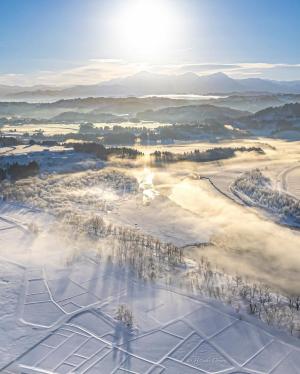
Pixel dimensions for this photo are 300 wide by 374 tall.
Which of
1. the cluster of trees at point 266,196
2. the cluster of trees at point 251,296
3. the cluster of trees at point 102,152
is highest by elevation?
the cluster of trees at point 102,152

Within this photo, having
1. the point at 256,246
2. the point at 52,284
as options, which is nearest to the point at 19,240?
the point at 52,284

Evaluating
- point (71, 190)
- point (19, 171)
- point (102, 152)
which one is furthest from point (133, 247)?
point (102, 152)

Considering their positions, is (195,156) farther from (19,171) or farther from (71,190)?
(71,190)

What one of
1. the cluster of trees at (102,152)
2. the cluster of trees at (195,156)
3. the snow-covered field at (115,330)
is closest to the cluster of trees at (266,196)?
the cluster of trees at (195,156)

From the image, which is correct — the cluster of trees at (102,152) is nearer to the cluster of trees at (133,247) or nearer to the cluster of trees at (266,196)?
the cluster of trees at (266,196)

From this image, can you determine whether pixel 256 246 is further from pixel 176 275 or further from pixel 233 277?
pixel 176 275
